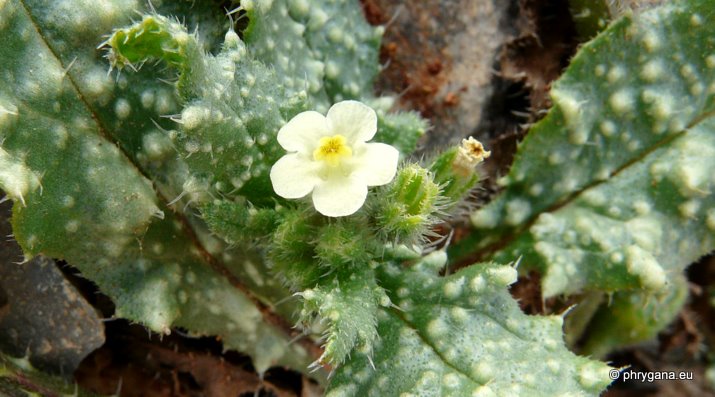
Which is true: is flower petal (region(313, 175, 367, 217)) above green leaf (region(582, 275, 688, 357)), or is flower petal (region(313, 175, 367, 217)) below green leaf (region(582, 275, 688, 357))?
above

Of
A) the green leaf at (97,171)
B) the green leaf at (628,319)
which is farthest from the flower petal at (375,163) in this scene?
the green leaf at (628,319)

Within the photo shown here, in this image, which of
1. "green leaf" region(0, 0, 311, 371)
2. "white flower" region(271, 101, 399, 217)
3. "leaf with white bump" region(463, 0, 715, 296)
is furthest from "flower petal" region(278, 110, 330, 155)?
"leaf with white bump" region(463, 0, 715, 296)

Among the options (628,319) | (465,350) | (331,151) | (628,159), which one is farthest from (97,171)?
(628,319)

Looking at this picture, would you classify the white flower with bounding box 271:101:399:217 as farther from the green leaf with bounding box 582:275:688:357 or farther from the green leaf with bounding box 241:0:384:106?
the green leaf with bounding box 582:275:688:357

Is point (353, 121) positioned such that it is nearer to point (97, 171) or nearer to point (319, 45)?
point (319, 45)

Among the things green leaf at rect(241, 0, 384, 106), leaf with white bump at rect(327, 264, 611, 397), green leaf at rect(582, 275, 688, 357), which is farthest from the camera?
Answer: green leaf at rect(582, 275, 688, 357)

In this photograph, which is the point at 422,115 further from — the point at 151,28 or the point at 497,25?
the point at 151,28
